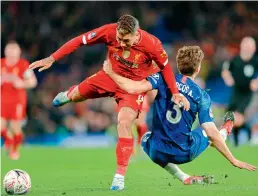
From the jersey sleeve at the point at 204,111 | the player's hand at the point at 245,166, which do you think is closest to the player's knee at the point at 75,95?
the jersey sleeve at the point at 204,111

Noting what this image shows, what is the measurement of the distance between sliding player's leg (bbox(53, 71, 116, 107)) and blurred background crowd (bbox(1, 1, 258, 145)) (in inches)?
391

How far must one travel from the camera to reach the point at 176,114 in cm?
816

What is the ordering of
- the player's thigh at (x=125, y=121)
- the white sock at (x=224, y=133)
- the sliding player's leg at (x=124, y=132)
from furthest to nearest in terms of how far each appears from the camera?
the white sock at (x=224, y=133) < the player's thigh at (x=125, y=121) < the sliding player's leg at (x=124, y=132)

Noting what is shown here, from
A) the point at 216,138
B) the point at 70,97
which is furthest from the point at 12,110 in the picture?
the point at 216,138

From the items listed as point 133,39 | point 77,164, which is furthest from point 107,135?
point 133,39

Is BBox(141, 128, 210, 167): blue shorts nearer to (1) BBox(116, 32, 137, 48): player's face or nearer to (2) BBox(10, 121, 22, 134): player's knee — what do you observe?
(1) BBox(116, 32, 137, 48): player's face

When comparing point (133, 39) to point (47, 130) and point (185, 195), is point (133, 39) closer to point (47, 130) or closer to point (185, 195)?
point (185, 195)

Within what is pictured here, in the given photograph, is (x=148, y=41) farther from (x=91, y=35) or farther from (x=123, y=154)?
(x=123, y=154)

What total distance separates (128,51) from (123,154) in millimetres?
1454

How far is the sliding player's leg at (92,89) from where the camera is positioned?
9.48 metres

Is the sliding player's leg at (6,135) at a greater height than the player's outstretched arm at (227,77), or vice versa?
the player's outstretched arm at (227,77)

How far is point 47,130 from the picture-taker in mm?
19641

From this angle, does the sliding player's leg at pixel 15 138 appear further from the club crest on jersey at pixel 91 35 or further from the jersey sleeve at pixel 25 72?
the club crest on jersey at pixel 91 35

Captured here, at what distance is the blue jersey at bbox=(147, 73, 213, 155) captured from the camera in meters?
8.11
